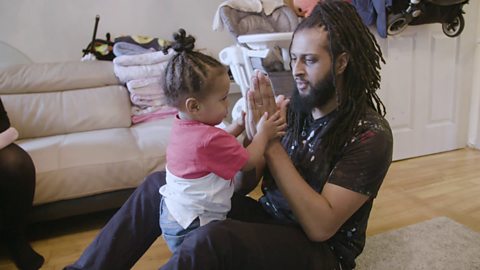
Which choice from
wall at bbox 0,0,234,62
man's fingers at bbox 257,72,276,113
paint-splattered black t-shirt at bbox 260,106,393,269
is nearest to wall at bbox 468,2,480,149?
wall at bbox 0,0,234,62

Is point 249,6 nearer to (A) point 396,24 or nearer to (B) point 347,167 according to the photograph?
(A) point 396,24

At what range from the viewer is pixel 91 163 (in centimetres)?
165

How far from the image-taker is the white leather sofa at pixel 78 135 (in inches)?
64.5

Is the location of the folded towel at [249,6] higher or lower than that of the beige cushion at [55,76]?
higher

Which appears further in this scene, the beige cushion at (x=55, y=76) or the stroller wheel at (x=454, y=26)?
the stroller wheel at (x=454, y=26)

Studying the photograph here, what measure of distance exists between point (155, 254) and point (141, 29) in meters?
1.59

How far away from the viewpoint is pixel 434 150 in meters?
2.72

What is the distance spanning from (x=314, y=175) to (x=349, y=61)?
0.97 ft

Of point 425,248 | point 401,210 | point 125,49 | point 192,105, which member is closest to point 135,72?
point 125,49

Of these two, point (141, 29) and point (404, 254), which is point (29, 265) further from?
point (141, 29)

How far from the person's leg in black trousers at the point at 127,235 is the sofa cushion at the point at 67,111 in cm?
114

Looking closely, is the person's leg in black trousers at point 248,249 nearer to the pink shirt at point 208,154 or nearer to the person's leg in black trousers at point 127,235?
the pink shirt at point 208,154

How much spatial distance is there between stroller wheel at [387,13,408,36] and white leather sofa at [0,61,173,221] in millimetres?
1387

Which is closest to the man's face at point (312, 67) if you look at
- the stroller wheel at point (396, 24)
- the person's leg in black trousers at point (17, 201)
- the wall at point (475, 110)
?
the person's leg in black trousers at point (17, 201)
